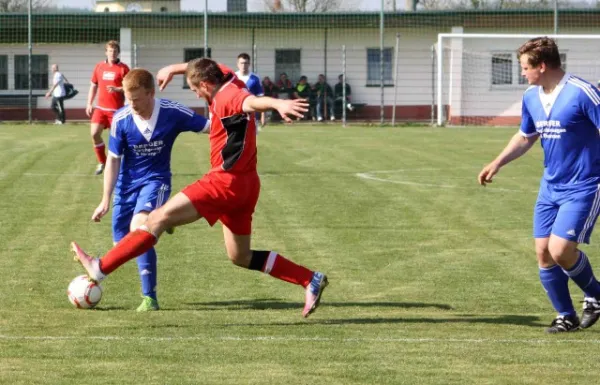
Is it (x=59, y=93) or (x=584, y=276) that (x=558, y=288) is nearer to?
(x=584, y=276)

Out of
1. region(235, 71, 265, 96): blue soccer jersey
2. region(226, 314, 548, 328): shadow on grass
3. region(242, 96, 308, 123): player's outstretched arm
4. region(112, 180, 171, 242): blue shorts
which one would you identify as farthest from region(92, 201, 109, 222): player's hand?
region(235, 71, 265, 96): blue soccer jersey

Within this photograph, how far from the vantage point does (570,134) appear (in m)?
7.42

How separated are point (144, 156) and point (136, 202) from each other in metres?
0.36

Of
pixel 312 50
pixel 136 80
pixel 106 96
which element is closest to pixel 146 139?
pixel 136 80

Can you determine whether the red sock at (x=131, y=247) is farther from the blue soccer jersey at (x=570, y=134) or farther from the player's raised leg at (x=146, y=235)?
the blue soccer jersey at (x=570, y=134)

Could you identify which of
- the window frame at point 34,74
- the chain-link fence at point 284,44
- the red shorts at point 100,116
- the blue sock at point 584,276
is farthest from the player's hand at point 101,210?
the window frame at point 34,74

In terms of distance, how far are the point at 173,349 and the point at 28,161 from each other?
14.4 m

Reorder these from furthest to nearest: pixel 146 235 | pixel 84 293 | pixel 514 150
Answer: pixel 84 293, pixel 514 150, pixel 146 235

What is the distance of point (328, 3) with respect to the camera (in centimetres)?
5384

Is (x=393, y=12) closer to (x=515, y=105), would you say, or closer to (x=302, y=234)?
(x=515, y=105)

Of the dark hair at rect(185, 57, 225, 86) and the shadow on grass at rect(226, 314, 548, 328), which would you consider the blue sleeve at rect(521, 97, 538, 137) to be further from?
the dark hair at rect(185, 57, 225, 86)

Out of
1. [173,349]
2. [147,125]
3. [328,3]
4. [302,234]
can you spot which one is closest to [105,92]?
[302,234]

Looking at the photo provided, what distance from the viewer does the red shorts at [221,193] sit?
24.9ft

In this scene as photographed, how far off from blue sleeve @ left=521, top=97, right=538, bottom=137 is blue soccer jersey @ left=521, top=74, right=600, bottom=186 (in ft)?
0.61
